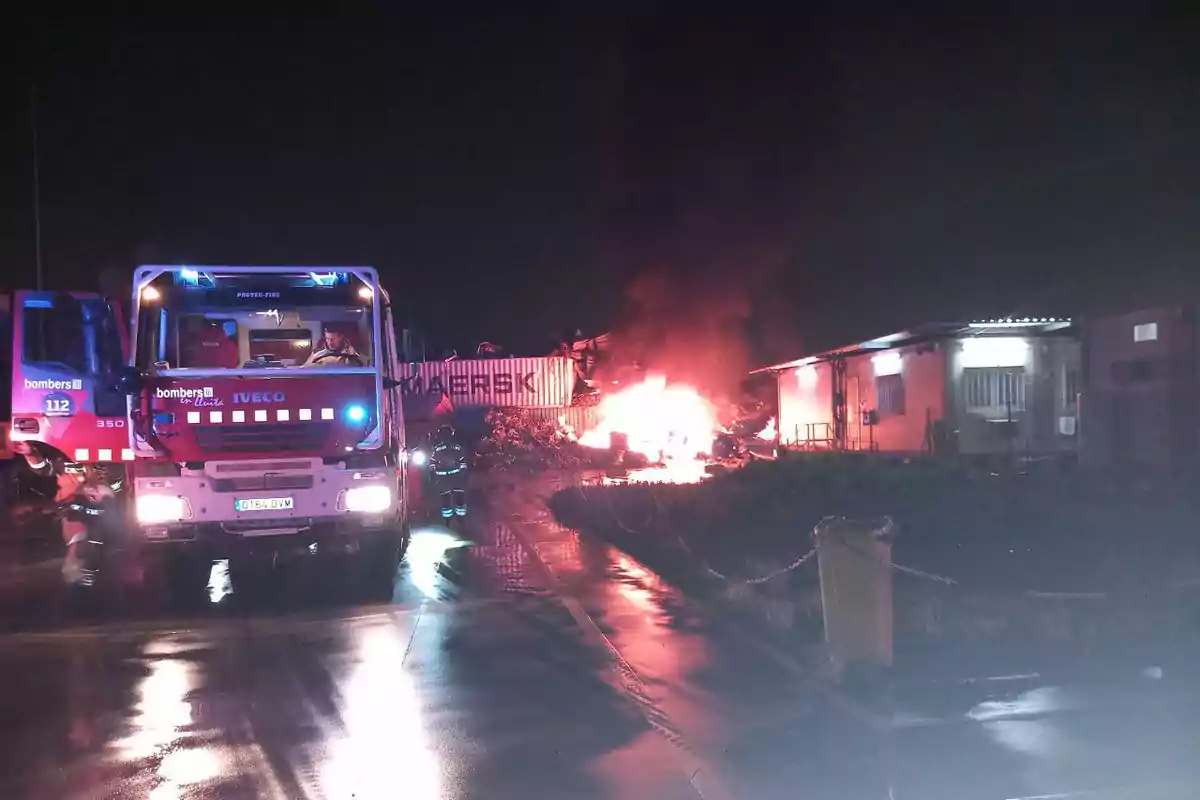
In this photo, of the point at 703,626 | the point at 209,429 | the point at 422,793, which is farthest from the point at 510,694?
the point at 209,429

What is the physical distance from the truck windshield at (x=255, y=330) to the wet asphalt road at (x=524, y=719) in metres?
2.49

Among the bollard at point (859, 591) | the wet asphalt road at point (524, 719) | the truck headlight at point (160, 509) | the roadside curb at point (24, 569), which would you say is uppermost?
the truck headlight at point (160, 509)

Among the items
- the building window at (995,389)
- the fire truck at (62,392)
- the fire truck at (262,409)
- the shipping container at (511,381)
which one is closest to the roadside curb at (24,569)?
the fire truck at (62,392)

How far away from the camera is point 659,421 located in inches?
1307

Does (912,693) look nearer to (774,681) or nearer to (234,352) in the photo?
(774,681)

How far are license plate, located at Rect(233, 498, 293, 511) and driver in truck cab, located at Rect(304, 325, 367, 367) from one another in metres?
1.33

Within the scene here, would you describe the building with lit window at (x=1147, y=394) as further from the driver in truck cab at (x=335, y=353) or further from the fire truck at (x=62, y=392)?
the fire truck at (x=62, y=392)

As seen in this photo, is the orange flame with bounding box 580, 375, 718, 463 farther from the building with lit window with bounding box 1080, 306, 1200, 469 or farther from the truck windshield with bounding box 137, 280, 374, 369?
the truck windshield with bounding box 137, 280, 374, 369

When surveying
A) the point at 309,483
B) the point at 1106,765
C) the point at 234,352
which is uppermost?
the point at 234,352

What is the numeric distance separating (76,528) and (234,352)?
20.4 ft

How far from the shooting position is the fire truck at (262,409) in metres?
9.34

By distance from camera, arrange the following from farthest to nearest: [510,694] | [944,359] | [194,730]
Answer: [944,359], [510,694], [194,730]

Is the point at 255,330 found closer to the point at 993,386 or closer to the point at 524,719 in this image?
the point at 524,719

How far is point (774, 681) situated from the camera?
6.82m
